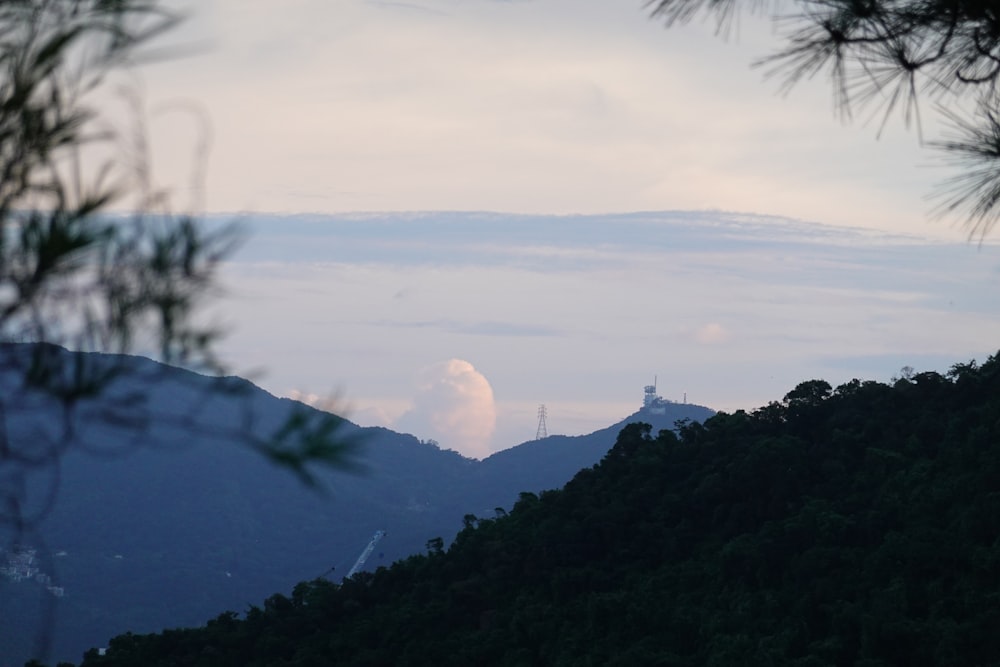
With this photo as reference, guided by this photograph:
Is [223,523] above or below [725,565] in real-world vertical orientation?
below

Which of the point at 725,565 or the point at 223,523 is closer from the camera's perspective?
the point at 725,565

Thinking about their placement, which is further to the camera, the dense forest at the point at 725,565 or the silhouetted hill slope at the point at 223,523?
the silhouetted hill slope at the point at 223,523

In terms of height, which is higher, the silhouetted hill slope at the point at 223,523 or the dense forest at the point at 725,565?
the dense forest at the point at 725,565

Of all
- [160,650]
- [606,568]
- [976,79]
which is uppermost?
[976,79]

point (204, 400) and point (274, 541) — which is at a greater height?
point (204, 400)

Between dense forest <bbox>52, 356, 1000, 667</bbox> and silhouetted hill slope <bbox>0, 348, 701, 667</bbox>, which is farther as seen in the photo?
silhouetted hill slope <bbox>0, 348, 701, 667</bbox>

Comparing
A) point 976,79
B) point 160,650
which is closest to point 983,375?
point 160,650

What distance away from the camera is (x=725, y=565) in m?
14.6

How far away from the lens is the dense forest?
12562 mm

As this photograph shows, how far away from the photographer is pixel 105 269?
196 centimetres

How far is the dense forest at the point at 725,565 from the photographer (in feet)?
41.2

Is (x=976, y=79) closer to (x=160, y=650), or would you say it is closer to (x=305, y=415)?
(x=305, y=415)

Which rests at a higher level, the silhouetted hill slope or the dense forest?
the dense forest

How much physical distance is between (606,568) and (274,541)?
42.1m
